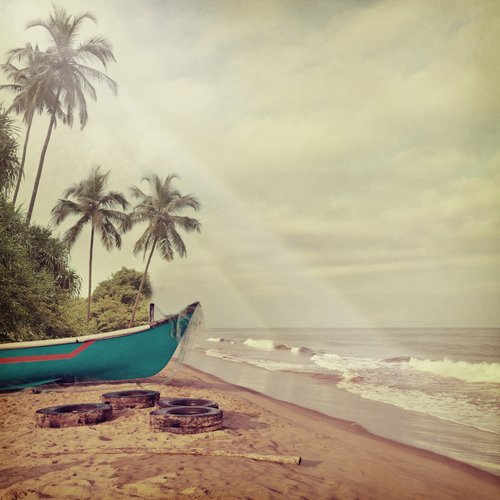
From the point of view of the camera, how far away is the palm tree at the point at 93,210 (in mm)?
20156

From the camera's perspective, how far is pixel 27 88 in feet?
52.5

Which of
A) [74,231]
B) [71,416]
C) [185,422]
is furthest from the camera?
[74,231]

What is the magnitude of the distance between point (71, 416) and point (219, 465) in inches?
106

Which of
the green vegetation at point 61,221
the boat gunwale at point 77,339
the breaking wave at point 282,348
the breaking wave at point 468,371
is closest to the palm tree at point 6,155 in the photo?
the green vegetation at point 61,221

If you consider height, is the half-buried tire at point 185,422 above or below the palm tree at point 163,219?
below

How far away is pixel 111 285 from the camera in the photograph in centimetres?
2323

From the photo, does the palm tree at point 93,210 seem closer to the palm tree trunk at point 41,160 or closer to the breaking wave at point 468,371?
the palm tree trunk at point 41,160

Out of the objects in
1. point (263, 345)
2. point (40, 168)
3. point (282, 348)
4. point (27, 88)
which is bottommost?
point (282, 348)

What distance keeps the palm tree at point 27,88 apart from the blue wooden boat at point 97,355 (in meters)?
9.22

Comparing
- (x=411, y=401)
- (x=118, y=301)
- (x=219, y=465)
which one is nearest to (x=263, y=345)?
(x=118, y=301)

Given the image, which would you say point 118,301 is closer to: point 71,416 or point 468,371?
point 71,416

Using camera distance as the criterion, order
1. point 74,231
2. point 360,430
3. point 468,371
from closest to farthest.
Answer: point 360,430
point 468,371
point 74,231

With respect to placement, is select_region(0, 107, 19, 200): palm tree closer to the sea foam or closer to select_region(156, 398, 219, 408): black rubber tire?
select_region(156, 398, 219, 408): black rubber tire

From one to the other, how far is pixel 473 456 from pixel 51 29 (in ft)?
61.6
